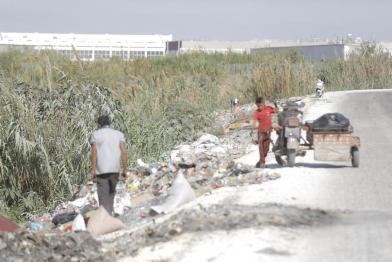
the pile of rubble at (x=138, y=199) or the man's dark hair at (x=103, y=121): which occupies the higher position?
the man's dark hair at (x=103, y=121)

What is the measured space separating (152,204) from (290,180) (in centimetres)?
236

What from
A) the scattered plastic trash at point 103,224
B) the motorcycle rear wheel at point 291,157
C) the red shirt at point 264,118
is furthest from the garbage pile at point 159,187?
the red shirt at point 264,118

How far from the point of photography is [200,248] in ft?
27.7

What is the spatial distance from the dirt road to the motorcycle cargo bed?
294 mm

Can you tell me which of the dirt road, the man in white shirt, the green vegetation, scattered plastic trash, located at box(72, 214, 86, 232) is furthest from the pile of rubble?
the green vegetation

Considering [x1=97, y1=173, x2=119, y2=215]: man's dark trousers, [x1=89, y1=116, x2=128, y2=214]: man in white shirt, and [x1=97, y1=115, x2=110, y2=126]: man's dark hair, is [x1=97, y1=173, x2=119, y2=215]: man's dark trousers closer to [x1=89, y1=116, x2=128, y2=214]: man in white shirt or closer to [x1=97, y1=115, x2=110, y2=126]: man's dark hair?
[x1=89, y1=116, x2=128, y2=214]: man in white shirt

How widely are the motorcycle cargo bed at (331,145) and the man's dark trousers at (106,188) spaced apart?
4.11m

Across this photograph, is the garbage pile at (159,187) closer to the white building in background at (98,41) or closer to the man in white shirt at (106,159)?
the man in white shirt at (106,159)

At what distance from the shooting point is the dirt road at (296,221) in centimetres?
830

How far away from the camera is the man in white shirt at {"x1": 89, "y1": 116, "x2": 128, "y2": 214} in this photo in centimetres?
1103

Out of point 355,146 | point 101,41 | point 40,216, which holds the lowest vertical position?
point 40,216

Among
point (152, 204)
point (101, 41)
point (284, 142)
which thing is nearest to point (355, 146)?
point (284, 142)

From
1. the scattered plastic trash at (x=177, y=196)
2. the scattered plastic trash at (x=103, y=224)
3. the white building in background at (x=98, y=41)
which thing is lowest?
the scattered plastic trash at (x=103, y=224)

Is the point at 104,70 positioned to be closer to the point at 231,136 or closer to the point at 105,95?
the point at 231,136
